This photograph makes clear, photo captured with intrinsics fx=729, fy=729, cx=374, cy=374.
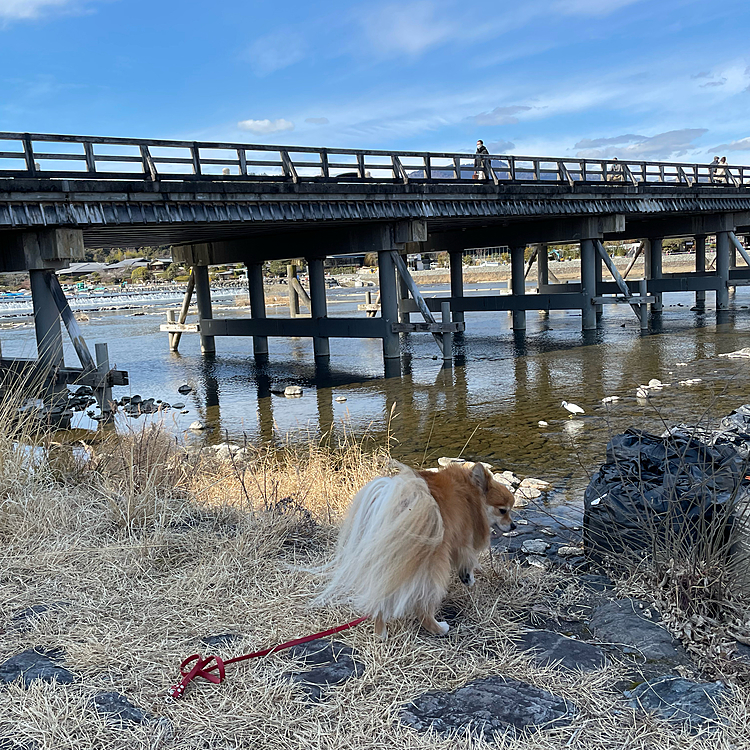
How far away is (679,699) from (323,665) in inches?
69.5

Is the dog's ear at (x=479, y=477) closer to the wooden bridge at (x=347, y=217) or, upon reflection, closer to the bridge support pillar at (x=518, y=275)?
the wooden bridge at (x=347, y=217)

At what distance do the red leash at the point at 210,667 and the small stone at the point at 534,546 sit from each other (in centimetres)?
269

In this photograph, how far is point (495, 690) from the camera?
3.55 m

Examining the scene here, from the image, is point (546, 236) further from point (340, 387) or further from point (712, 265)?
point (712, 265)

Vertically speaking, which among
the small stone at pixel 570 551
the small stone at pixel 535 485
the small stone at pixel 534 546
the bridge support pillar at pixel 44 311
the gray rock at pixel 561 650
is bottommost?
the small stone at pixel 535 485

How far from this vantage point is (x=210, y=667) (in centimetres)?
379

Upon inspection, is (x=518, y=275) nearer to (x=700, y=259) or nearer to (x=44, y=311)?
(x=700, y=259)

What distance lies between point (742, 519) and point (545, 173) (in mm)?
21590

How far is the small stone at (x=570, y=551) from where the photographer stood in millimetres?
6106

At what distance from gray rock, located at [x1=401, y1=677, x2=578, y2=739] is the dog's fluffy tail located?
0.49m

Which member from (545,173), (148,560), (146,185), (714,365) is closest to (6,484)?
(148,560)

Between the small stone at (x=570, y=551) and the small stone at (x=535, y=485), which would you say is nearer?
the small stone at (x=570, y=551)

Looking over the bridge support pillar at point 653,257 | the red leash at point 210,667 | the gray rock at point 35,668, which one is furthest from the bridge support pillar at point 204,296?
the red leash at point 210,667

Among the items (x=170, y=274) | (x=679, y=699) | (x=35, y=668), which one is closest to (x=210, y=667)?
(x=35, y=668)
